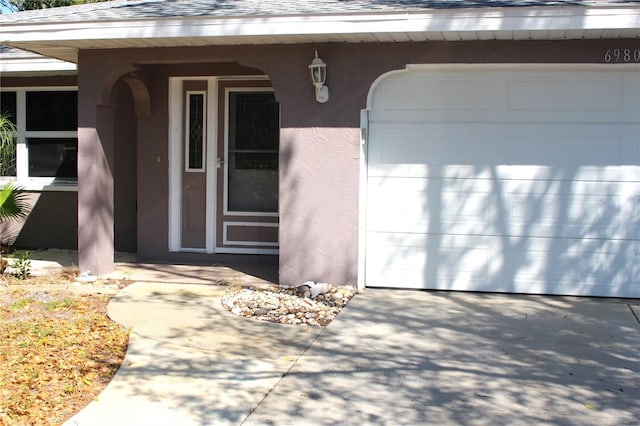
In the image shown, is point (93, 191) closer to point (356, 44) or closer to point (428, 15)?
point (356, 44)

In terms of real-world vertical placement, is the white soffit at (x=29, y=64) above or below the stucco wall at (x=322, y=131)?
above

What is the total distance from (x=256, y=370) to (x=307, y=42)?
3.99 m

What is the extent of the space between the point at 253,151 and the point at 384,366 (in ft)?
16.2

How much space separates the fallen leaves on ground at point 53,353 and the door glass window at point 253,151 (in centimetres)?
283

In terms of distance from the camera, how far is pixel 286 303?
24.5ft

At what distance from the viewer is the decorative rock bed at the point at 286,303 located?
6953 mm

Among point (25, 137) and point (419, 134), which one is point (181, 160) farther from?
point (419, 134)

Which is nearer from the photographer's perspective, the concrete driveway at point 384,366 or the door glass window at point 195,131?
the concrete driveway at point 384,366

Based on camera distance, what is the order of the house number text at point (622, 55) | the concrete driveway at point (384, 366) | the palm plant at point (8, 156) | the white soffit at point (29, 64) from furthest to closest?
the palm plant at point (8, 156), the white soffit at point (29, 64), the house number text at point (622, 55), the concrete driveway at point (384, 366)

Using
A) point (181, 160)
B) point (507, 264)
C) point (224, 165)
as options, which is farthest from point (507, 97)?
point (181, 160)

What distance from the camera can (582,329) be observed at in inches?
258

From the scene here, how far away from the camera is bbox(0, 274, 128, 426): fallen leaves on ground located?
4723 mm

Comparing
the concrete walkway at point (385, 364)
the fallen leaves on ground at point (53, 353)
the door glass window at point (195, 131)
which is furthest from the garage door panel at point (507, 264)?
the fallen leaves on ground at point (53, 353)

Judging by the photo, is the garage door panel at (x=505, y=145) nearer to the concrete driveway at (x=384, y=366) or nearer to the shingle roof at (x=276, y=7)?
the shingle roof at (x=276, y=7)
